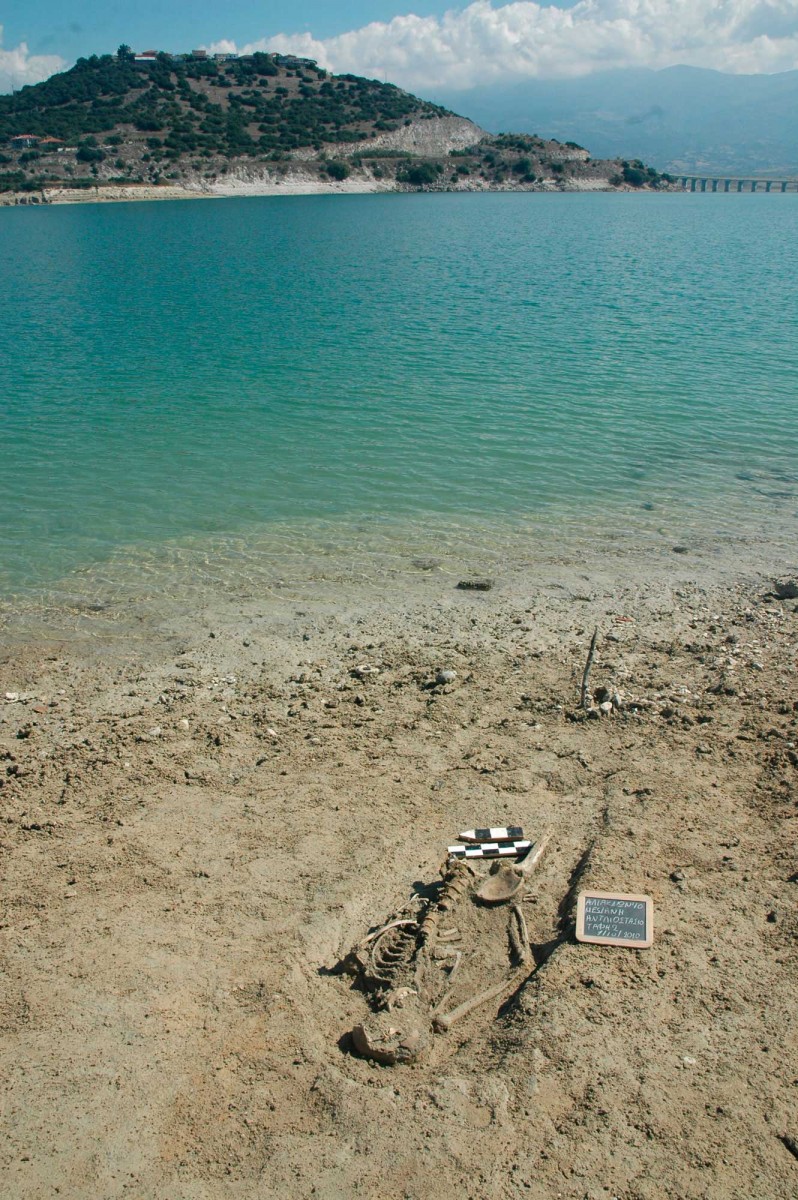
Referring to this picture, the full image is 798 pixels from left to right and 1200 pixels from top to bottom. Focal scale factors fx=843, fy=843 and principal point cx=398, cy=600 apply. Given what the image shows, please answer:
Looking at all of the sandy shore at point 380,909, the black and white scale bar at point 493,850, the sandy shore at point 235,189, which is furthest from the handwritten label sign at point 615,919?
the sandy shore at point 235,189

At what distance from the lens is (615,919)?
5852 millimetres

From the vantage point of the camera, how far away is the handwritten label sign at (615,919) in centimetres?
567

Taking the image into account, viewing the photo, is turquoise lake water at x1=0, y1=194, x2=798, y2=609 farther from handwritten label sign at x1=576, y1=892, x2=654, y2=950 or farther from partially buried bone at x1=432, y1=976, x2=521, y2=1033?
partially buried bone at x1=432, y1=976, x2=521, y2=1033

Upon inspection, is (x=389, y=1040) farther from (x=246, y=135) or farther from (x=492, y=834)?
(x=246, y=135)

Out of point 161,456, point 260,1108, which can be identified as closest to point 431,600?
point 260,1108

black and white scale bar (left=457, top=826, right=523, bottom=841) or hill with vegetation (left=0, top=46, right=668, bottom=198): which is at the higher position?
hill with vegetation (left=0, top=46, right=668, bottom=198)

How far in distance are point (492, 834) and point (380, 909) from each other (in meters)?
1.20

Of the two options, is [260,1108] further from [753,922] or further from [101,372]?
Result: [101,372]

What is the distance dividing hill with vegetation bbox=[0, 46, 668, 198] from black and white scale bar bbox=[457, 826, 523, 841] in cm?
12723

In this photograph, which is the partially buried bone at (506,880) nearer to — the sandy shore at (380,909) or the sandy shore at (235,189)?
the sandy shore at (380,909)

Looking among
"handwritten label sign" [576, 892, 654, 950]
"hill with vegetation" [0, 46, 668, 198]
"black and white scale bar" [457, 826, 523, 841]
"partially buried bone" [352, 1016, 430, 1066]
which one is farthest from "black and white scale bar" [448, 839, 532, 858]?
"hill with vegetation" [0, 46, 668, 198]

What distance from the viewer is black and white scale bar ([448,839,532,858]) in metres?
6.73

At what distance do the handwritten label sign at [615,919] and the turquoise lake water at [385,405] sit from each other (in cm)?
881

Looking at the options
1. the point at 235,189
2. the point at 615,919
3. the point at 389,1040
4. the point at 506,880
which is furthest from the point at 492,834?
the point at 235,189
